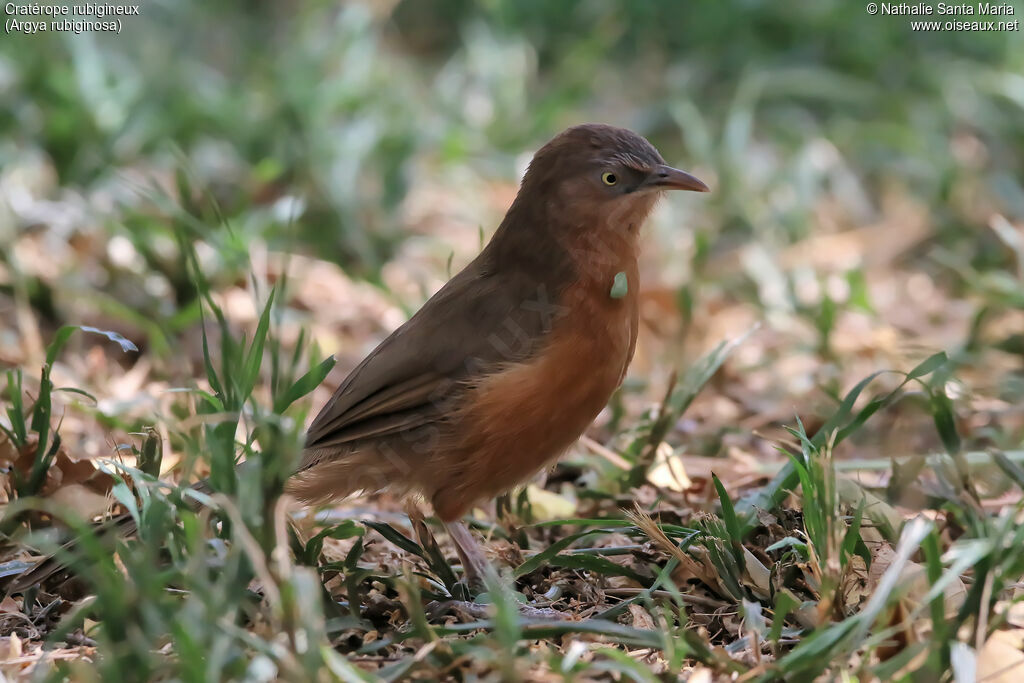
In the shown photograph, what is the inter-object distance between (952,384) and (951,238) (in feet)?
6.50

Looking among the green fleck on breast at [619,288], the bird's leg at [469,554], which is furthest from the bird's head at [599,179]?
the bird's leg at [469,554]

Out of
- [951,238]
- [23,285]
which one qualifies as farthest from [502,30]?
[23,285]

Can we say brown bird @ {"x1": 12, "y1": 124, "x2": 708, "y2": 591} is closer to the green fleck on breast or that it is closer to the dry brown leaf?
the green fleck on breast

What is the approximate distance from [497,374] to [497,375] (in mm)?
10

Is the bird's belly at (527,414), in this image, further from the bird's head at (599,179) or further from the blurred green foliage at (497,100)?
the blurred green foliage at (497,100)

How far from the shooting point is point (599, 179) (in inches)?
154

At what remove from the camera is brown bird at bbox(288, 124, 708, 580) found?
140 inches

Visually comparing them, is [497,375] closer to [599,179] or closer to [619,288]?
[619,288]

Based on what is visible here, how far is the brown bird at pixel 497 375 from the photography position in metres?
3.56

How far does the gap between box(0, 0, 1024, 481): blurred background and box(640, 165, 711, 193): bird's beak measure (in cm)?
87

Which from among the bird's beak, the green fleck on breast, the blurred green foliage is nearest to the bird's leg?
the green fleck on breast

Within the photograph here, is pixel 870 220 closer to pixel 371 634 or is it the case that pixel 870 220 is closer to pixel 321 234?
pixel 321 234

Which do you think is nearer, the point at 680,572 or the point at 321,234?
the point at 680,572

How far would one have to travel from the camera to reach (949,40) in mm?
8219
